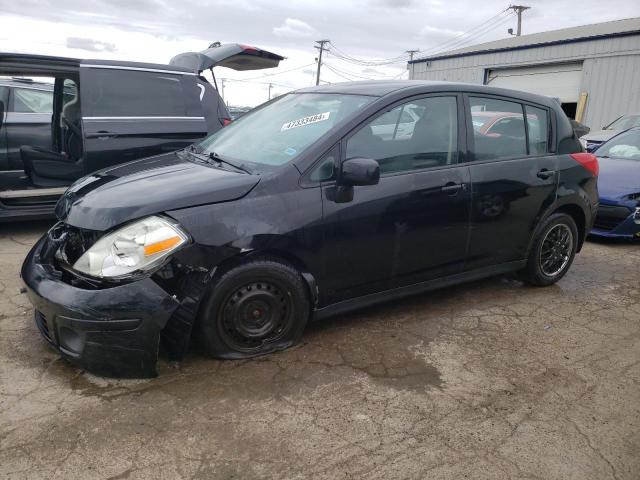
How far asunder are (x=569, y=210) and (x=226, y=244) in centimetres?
316

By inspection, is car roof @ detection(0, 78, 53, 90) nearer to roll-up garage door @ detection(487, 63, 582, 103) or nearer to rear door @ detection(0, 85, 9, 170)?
rear door @ detection(0, 85, 9, 170)

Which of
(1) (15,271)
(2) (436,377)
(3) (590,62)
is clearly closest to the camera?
(2) (436,377)

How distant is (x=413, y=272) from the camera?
3.63m

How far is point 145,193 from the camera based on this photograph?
290 centimetres

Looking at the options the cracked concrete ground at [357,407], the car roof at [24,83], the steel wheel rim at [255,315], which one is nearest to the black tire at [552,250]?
the cracked concrete ground at [357,407]

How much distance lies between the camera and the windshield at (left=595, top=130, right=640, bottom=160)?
23.2ft

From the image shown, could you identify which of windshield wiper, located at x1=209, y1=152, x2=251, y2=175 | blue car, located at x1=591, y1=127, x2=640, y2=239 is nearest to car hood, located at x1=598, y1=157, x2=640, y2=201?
blue car, located at x1=591, y1=127, x2=640, y2=239

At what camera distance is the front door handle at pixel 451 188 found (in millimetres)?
3612

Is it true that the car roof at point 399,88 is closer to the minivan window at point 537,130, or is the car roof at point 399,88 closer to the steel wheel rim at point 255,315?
the minivan window at point 537,130

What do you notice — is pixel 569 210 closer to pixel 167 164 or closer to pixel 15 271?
pixel 167 164

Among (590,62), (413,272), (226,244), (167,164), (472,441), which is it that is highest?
(590,62)

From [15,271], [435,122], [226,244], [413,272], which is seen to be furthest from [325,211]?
[15,271]

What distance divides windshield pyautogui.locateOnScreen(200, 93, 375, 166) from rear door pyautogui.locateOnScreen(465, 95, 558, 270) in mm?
1015

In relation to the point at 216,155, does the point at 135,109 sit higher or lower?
higher
